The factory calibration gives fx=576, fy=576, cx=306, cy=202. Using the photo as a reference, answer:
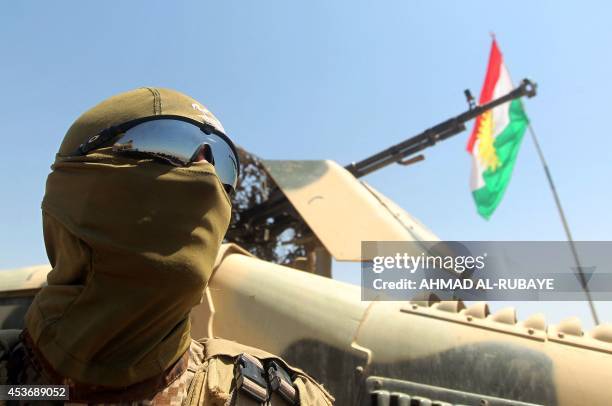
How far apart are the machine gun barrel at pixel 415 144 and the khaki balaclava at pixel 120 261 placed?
6.04 meters

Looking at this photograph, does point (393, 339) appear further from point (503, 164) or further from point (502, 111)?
point (502, 111)

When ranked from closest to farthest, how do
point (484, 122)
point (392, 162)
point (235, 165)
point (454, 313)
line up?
point (235, 165) < point (454, 313) < point (392, 162) < point (484, 122)

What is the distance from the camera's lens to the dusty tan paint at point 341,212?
3752mm

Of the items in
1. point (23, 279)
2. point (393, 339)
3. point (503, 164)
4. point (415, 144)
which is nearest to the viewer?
point (393, 339)

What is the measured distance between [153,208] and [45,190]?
0.30m

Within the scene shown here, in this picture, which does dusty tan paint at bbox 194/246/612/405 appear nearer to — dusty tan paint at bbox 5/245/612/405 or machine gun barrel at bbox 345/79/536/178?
dusty tan paint at bbox 5/245/612/405

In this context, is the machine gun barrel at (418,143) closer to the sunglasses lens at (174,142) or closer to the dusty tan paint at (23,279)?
the dusty tan paint at (23,279)

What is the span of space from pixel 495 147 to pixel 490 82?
1303 millimetres

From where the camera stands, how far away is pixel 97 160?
1240mm

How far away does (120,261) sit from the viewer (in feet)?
3.85

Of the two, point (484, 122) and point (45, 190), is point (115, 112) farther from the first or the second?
point (484, 122)

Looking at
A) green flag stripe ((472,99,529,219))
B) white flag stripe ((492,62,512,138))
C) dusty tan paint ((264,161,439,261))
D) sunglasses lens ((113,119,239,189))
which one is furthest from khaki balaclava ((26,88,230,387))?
white flag stripe ((492,62,512,138))

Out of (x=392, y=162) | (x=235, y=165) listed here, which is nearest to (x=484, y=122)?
(x=392, y=162)

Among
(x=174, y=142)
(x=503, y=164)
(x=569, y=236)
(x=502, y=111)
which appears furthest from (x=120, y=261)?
(x=502, y=111)
